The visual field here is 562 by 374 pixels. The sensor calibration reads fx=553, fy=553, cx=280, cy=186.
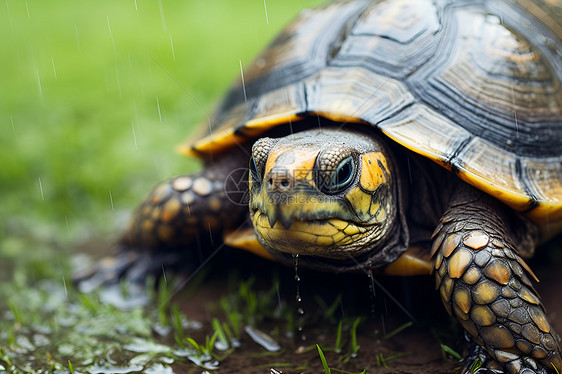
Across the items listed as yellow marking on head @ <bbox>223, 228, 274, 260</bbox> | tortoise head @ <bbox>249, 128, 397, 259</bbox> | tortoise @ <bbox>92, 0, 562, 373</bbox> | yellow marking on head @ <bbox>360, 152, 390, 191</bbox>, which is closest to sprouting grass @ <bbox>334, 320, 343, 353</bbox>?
tortoise @ <bbox>92, 0, 562, 373</bbox>

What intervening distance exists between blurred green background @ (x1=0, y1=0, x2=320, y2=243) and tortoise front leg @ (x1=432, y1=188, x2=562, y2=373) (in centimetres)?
258

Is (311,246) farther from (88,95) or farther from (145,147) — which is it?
(88,95)

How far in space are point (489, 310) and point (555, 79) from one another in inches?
67.3

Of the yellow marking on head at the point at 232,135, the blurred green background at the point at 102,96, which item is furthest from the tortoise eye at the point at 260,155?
the blurred green background at the point at 102,96

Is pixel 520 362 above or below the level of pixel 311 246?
below

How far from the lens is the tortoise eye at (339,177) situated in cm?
249

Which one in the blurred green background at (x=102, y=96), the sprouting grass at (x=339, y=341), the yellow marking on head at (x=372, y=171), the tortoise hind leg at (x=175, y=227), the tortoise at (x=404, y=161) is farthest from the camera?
the blurred green background at (x=102, y=96)

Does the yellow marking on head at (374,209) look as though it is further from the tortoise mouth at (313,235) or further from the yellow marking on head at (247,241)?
the yellow marking on head at (247,241)

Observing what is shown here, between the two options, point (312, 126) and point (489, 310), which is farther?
point (312, 126)

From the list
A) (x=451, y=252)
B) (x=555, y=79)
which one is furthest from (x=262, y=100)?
(x=555, y=79)

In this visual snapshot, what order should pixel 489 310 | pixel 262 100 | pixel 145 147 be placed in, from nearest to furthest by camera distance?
pixel 489 310 → pixel 262 100 → pixel 145 147

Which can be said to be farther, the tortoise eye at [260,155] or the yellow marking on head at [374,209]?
the yellow marking on head at [374,209]

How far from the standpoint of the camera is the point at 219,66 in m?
9.12

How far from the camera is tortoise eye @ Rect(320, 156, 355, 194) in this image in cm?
249
